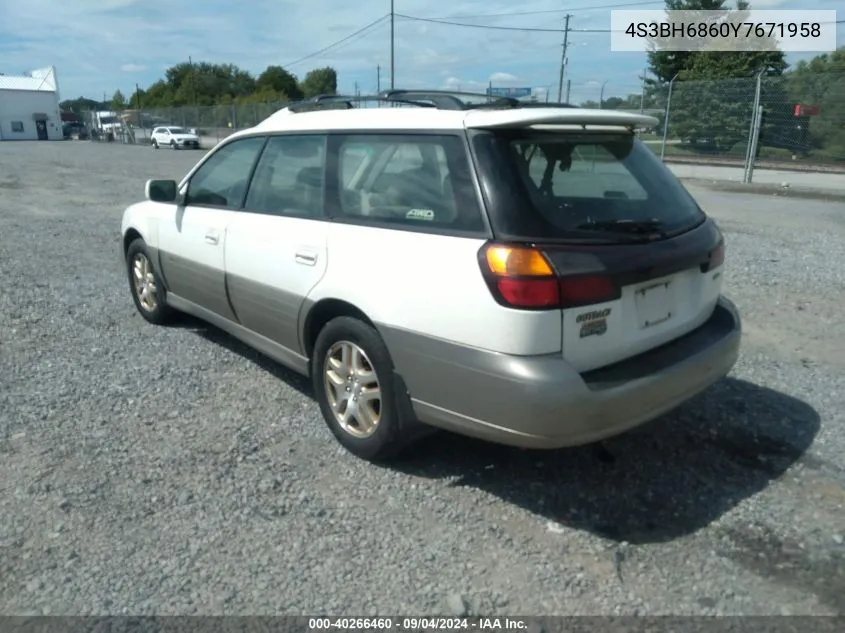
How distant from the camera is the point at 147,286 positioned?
5.71 m

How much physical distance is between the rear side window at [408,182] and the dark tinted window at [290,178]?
19cm

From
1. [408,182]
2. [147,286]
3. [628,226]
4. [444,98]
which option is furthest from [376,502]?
[147,286]

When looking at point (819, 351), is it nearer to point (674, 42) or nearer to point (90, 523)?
point (90, 523)

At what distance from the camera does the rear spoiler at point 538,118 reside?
2.99 metres

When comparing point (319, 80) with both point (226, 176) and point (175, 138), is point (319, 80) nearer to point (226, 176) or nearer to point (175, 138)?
point (175, 138)

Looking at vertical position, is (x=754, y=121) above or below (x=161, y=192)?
above

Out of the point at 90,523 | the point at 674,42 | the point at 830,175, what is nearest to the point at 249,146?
the point at 90,523

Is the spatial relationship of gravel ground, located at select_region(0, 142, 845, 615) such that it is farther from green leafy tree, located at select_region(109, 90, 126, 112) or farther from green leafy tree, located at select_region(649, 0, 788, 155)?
green leafy tree, located at select_region(109, 90, 126, 112)

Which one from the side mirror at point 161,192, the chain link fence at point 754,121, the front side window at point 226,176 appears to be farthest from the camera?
the chain link fence at point 754,121

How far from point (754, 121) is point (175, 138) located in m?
34.0

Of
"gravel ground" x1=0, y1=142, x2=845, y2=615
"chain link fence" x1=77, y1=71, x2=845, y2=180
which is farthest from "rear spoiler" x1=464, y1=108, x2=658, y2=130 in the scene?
"chain link fence" x1=77, y1=71, x2=845, y2=180

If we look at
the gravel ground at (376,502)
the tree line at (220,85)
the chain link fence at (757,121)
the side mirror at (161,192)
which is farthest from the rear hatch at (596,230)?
the tree line at (220,85)

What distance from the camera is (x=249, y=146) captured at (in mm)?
4496

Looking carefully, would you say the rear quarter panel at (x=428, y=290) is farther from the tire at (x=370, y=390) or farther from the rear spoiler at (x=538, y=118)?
the rear spoiler at (x=538, y=118)
